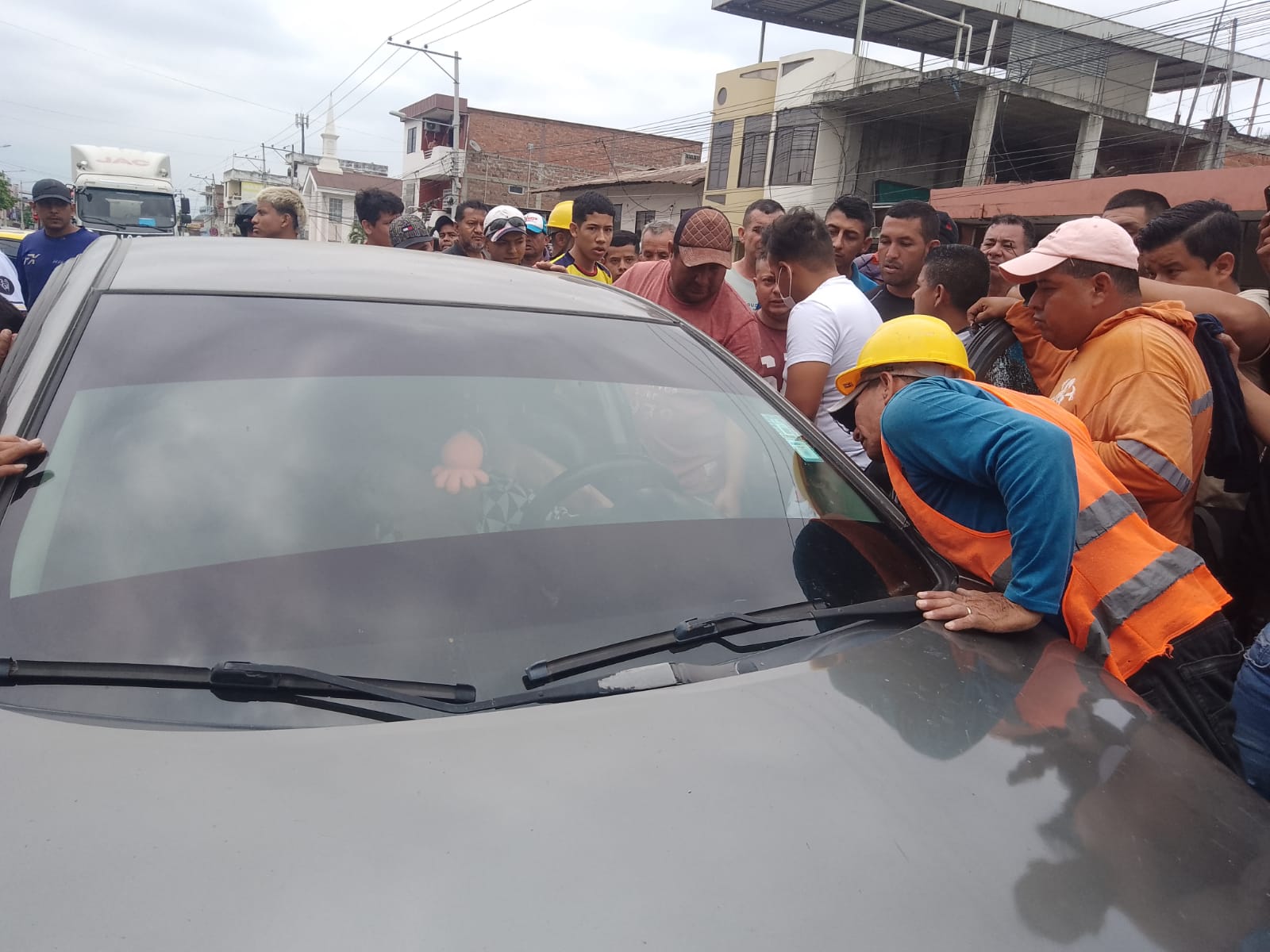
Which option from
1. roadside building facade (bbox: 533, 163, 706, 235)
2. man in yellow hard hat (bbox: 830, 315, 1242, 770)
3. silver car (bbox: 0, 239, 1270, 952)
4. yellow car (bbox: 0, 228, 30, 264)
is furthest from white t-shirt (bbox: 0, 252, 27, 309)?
roadside building facade (bbox: 533, 163, 706, 235)

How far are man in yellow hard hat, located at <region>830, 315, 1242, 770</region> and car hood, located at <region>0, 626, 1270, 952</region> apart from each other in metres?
0.48

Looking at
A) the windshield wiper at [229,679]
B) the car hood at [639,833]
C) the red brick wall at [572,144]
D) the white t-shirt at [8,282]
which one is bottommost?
the car hood at [639,833]

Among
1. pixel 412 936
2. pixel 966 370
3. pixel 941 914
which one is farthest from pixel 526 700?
pixel 966 370

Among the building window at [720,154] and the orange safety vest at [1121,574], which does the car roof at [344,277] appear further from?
the building window at [720,154]

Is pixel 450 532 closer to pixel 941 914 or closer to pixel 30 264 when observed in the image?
pixel 941 914

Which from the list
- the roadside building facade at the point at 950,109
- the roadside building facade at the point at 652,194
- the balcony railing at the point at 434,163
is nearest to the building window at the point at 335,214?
the balcony railing at the point at 434,163

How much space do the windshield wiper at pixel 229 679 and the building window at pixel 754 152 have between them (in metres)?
25.8

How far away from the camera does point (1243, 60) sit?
26.7 m

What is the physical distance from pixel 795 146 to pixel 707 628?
24.7 meters

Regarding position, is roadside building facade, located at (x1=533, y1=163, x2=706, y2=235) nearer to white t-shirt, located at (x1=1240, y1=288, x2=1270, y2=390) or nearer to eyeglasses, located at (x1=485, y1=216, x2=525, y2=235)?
eyeglasses, located at (x1=485, y1=216, x2=525, y2=235)

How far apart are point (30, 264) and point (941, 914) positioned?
6.89m

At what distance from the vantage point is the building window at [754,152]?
81.8 feet

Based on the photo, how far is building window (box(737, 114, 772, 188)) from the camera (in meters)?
24.9

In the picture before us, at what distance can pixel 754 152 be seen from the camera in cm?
2541
